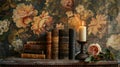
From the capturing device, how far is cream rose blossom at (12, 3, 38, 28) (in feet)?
6.86

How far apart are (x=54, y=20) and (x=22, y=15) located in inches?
12.9

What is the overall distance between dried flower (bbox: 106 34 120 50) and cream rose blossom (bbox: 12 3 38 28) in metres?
0.84

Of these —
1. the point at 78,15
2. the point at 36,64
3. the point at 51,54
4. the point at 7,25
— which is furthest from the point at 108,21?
the point at 7,25

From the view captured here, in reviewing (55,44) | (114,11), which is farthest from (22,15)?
(114,11)

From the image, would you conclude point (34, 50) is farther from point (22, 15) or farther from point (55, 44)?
point (22, 15)

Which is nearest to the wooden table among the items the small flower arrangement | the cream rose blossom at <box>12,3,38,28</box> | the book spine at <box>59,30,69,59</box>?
the small flower arrangement

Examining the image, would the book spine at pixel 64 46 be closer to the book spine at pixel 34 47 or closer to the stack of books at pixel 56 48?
the stack of books at pixel 56 48

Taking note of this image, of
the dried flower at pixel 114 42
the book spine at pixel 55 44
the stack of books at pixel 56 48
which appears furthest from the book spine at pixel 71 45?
the dried flower at pixel 114 42

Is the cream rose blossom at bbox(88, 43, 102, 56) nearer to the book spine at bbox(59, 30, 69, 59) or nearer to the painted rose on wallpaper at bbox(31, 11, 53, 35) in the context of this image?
the book spine at bbox(59, 30, 69, 59)

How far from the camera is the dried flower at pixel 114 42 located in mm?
2137

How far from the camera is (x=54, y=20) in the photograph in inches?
83.5

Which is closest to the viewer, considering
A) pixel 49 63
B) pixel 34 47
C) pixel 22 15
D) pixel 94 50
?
pixel 49 63

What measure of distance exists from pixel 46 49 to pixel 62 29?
0.84ft

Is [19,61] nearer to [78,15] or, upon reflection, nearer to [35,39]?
[35,39]
